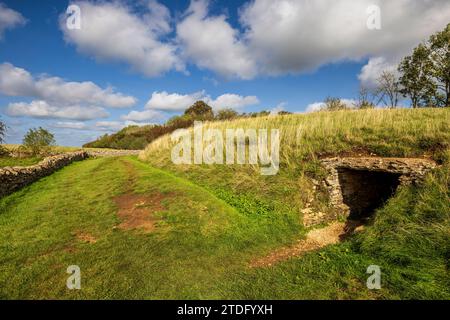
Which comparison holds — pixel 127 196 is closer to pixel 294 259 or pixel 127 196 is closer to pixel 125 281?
pixel 125 281

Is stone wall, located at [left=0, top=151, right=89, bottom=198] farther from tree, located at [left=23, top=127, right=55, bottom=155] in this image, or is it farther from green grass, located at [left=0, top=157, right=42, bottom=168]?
tree, located at [left=23, top=127, right=55, bottom=155]

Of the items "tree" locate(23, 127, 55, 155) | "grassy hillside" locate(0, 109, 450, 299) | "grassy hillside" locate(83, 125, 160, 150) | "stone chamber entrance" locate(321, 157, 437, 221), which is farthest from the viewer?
"grassy hillside" locate(83, 125, 160, 150)

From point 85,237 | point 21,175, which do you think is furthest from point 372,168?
point 21,175

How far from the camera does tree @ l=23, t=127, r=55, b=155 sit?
34.2 m

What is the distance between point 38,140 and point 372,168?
39.5 m

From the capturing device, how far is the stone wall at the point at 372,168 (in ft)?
29.0

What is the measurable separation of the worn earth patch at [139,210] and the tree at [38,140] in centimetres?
2977

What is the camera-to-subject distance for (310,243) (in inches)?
340

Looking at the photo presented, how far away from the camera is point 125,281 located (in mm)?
5992

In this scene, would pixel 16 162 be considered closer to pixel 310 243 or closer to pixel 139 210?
pixel 139 210

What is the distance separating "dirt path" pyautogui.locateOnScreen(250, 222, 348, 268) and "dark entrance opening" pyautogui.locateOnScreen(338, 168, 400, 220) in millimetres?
1419

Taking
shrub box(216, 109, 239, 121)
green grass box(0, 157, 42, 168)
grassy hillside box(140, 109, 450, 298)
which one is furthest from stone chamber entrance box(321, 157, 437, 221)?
shrub box(216, 109, 239, 121)

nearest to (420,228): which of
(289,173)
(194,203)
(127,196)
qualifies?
(289,173)

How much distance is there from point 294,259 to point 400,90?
39.9 m
